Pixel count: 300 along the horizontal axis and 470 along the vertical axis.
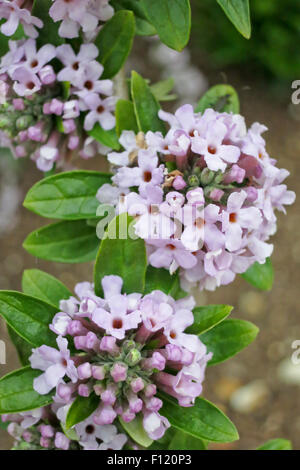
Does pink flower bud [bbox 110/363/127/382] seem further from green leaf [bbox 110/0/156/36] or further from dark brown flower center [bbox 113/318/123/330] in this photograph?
green leaf [bbox 110/0/156/36]

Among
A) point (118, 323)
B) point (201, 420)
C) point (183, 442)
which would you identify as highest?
point (118, 323)

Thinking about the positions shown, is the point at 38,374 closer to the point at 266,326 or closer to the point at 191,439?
the point at 191,439

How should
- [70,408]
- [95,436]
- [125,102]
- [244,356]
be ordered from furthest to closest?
[244,356], [125,102], [95,436], [70,408]

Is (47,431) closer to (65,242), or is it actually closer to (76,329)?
(76,329)

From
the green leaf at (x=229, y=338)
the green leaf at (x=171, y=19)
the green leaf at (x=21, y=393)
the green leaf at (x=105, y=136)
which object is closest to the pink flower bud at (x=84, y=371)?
the green leaf at (x=21, y=393)

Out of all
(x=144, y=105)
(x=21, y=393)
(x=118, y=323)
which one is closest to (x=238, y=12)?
(x=144, y=105)

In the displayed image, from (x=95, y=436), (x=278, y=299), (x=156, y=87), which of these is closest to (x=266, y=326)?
(x=278, y=299)
